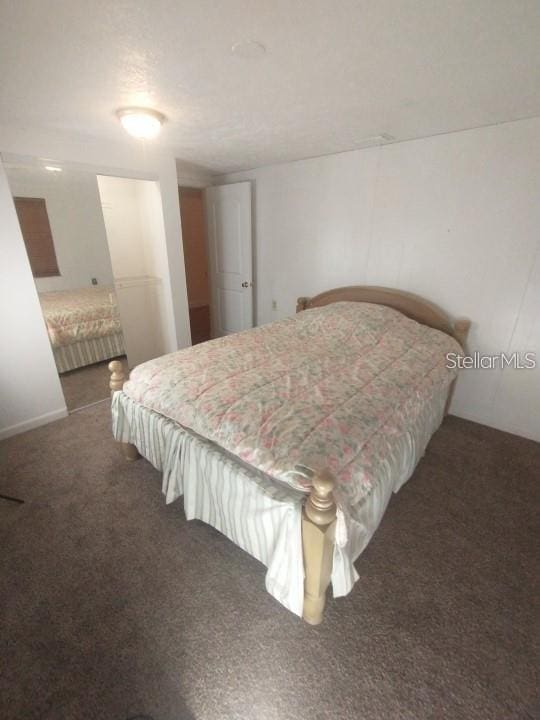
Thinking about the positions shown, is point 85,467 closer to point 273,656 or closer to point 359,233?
point 273,656

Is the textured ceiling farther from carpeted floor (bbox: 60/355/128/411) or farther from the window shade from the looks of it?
carpeted floor (bbox: 60/355/128/411)

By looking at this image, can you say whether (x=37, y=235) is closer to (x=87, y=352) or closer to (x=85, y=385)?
(x=87, y=352)

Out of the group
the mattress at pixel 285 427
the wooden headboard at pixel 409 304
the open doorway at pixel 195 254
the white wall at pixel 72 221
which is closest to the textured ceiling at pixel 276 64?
the white wall at pixel 72 221

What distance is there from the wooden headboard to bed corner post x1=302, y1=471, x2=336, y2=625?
2.10m

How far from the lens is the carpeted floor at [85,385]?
2.92m

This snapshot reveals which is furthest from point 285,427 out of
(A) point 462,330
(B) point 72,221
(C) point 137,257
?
(C) point 137,257

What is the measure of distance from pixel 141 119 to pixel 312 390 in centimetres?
193

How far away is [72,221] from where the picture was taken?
2662 mm

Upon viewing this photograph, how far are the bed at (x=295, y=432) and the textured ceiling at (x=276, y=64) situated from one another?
1.43 m

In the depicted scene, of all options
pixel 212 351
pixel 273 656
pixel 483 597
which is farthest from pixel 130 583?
pixel 483 597

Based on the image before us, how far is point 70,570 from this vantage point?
5.02 ft

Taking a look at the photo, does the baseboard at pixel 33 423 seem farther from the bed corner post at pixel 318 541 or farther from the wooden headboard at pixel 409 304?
the wooden headboard at pixel 409 304

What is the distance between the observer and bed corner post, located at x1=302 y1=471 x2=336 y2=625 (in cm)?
105

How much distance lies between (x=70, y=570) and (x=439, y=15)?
9.08ft
